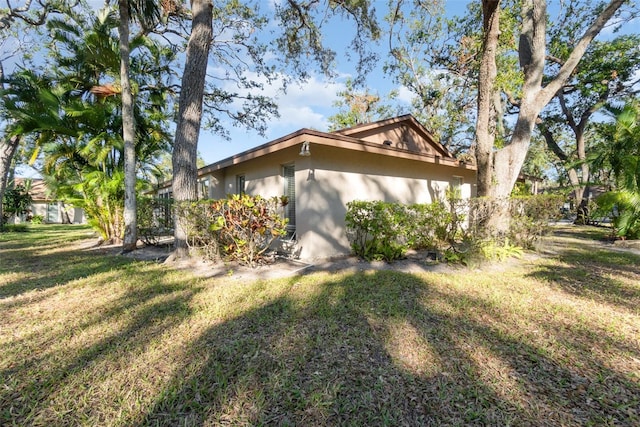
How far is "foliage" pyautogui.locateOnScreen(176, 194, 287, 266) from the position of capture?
19.1 ft

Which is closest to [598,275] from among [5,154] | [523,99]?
[523,99]

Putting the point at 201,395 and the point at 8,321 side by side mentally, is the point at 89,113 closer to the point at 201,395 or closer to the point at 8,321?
the point at 8,321

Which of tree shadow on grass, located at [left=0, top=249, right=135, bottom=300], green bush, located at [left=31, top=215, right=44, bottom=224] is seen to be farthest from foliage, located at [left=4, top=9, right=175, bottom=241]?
green bush, located at [left=31, top=215, right=44, bottom=224]

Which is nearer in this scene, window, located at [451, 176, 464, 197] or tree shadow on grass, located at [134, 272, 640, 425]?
tree shadow on grass, located at [134, 272, 640, 425]

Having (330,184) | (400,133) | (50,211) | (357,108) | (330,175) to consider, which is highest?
(357,108)

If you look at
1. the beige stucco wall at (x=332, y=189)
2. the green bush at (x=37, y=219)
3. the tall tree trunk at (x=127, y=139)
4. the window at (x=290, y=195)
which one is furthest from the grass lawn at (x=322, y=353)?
the green bush at (x=37, y=219)

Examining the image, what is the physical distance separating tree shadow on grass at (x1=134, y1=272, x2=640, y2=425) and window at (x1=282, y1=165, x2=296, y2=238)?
166 inches

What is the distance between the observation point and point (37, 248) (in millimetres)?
8969

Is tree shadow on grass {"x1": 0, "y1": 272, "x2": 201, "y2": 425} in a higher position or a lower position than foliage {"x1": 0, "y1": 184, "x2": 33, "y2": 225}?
lower

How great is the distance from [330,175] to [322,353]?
16.3ft

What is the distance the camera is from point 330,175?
702 centimetres

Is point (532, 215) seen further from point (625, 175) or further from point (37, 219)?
point (37, 219)

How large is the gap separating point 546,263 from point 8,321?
9439mm

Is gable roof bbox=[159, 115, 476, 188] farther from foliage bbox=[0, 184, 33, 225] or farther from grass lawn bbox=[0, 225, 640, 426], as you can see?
foliage bbox=[0, 184, 33, 225]
